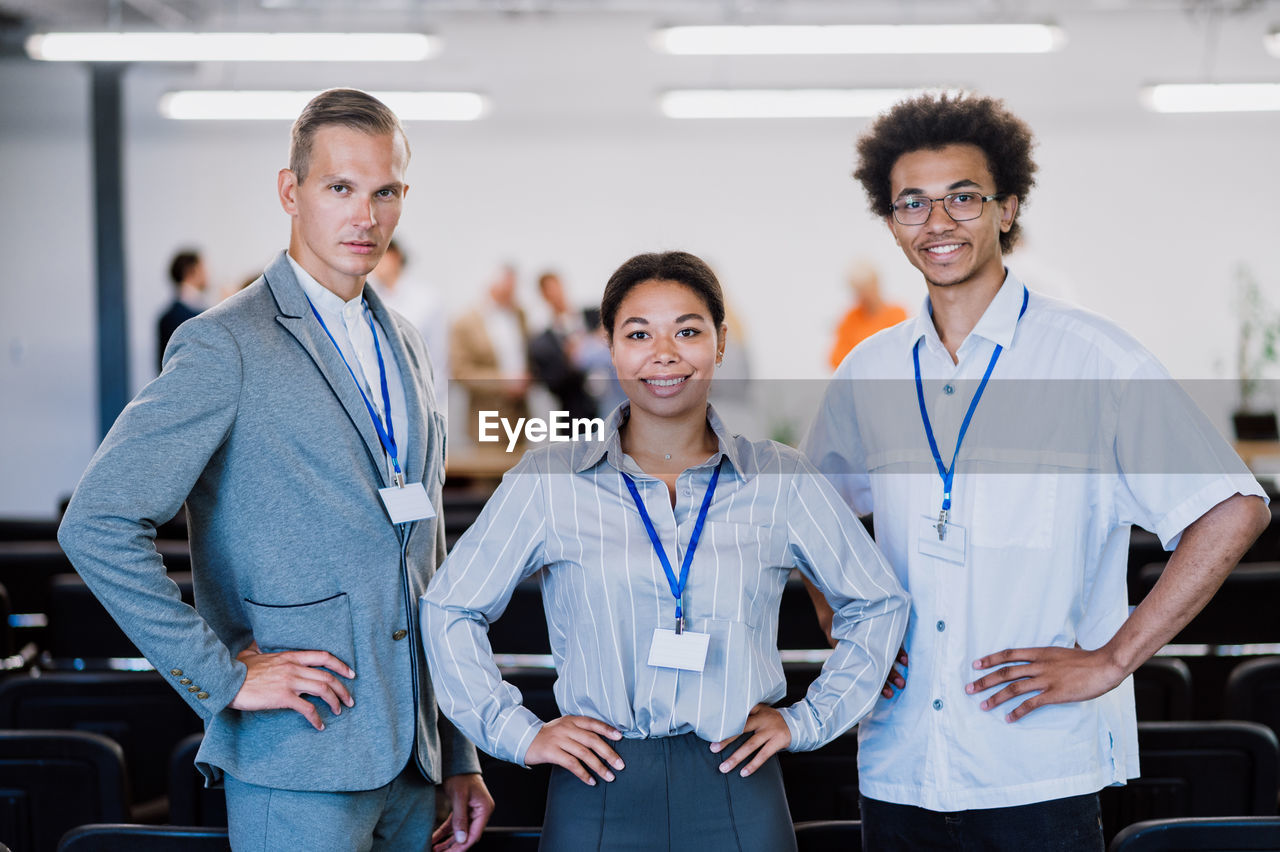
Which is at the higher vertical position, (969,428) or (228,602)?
(969,428)

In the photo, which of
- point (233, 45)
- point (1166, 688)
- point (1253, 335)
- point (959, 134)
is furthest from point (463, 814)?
point (1253, 335)

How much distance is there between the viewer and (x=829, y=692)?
179cm

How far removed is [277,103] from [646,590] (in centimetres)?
718

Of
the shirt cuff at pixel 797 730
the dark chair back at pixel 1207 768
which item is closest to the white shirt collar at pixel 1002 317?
the shirt cuff at pixel 797 730

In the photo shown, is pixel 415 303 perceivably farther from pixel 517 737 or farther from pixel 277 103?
pixel 517 737

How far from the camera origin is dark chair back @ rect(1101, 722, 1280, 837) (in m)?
2.12

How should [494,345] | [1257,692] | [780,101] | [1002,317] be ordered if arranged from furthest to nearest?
1. [494,345]
2. [780,101]
3. [1257,692]
4. [1002,317]

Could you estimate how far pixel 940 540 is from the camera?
192 centimetres

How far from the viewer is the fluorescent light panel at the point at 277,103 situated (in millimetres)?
7844

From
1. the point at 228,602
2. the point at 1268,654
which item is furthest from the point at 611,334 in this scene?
the point at 1268,654

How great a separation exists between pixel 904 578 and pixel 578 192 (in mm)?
9347

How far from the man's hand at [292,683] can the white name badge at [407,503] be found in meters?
0.24

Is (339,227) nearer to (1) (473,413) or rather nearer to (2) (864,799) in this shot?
(2) (864,799)

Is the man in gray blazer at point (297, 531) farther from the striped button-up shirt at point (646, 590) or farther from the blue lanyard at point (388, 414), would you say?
the striped button-up shirt at point (646, 590)
